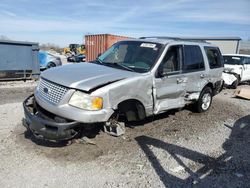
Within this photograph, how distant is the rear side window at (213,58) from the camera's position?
6.60 m

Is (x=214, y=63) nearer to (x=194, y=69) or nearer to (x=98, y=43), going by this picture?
(x=194, y=69)

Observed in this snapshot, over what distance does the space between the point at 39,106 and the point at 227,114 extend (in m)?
5.31

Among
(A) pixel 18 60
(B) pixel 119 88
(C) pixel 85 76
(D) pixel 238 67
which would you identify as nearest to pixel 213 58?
(B) pixel 119 88

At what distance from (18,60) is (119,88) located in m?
8.37

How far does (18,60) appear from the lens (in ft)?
35.2

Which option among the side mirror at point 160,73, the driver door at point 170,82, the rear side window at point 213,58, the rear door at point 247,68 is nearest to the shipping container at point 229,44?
the rear door at point 247,68

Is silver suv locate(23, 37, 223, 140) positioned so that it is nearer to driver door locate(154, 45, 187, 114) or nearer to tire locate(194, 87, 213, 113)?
driver door locate(154, 45, 187, 114)

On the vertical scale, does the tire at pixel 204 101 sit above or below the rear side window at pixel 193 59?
below

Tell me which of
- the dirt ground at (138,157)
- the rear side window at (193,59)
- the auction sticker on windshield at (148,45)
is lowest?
the dirt ground at (138,157)

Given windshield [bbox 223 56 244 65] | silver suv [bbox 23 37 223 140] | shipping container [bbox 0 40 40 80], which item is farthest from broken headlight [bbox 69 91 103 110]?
windshield [bbox 223 56 244 65]

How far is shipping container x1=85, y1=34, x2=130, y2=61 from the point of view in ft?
58.0

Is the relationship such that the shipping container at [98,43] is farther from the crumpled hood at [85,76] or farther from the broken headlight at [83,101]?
the broken headlight at [83,101]

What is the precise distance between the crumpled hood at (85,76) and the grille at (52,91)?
80 millimetres

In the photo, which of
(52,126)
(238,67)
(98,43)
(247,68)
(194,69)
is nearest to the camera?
(52,126)
